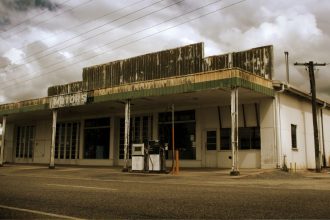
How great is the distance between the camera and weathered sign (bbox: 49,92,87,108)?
26.0m

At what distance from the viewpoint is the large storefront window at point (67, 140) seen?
112 ft

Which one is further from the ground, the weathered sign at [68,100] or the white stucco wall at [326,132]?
the weathered sign at [68,100]

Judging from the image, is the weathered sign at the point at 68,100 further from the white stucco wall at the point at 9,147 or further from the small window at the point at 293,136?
the white stucco wall at the point at 9,147

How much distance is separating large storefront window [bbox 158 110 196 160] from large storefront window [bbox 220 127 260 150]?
2102mm

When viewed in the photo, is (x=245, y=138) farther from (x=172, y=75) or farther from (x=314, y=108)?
(x=172, y=75)

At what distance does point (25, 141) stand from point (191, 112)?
19870mm

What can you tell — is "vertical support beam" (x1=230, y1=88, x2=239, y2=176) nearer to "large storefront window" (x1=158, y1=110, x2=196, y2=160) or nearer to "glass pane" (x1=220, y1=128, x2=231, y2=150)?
"glass pane" (x1=220, y1=128, x2=231, y2=150)

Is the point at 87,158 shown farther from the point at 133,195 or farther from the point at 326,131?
the point at 133,195

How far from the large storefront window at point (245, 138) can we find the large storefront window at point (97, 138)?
9.95 metres

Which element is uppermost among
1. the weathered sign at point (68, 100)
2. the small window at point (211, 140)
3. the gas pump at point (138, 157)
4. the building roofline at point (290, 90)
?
the building roofline at point (290, 90)

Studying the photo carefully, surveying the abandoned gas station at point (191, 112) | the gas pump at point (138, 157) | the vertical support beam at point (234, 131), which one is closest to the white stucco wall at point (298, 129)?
the abandoned gas station at point (191, 112)

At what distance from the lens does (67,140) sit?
1374 inches

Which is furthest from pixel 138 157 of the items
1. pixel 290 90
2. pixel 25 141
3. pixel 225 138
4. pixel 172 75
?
pixel 25 141

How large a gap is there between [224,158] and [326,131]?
34.9 ft
